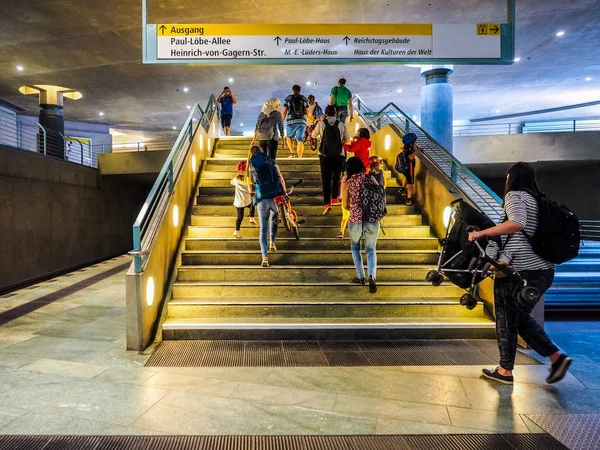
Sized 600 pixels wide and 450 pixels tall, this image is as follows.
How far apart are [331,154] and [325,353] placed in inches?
149

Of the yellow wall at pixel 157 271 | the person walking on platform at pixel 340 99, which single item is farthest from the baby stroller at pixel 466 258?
the person walking on platform at pixel 340 99

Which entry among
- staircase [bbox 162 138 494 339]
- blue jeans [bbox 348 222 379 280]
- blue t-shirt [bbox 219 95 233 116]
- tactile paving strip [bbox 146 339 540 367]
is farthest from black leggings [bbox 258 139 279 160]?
blue t-shirt [bbox 219 95 233 116]

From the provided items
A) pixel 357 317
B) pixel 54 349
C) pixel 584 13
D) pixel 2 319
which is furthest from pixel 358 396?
pixel 584 13

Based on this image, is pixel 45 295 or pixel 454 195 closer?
pixel 454 195

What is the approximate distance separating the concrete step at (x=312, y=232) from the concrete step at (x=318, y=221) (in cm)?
22

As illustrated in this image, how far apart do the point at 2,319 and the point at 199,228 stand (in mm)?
3192

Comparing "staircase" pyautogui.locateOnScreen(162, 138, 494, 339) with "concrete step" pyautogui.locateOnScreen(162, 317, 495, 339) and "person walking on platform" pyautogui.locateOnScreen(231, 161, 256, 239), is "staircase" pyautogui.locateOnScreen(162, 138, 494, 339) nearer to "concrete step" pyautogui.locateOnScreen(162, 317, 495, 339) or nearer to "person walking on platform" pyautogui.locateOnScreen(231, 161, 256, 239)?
"concrete step" pyautogui.locateOnScreen(162, 317, 495, 339)

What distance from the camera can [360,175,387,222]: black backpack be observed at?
567cm

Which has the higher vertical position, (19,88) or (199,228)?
(19,88)

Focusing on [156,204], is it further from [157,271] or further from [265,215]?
[265,215]

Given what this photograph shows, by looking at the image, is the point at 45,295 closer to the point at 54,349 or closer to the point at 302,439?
the point at 54,349

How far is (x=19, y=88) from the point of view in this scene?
16.6 meters

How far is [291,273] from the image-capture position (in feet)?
20.9

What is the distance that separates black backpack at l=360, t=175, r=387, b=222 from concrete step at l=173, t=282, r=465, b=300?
40.2 inches
